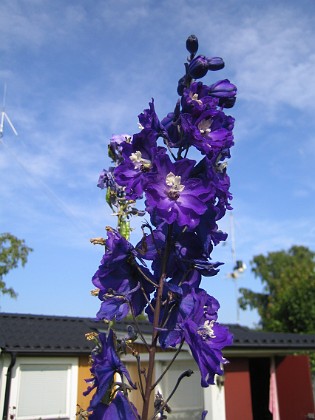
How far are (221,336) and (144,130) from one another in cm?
78

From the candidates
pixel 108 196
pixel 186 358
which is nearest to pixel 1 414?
pixel 186 358

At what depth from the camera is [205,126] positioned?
1.69 metres

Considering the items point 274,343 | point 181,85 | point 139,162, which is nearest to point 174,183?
point 139,162

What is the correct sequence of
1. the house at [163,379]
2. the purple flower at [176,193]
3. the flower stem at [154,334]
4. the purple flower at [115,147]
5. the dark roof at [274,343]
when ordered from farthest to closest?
1. the dark roof at [274,343]
2. the house at [163,379]
3. the purple flower at [115,147]
4. the purple flower at [176,193]
5. the flower stem at [154,334]

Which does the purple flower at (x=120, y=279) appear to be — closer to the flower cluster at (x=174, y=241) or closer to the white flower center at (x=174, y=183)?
the flower cluster at (x=174, y=241)

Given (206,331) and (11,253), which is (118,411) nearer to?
(206,331)

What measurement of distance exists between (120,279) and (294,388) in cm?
1112

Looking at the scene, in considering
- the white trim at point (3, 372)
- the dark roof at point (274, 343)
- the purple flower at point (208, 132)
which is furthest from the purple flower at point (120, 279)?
the white trim at point (3, 372)

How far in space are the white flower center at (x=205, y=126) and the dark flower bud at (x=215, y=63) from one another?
0.29 metres

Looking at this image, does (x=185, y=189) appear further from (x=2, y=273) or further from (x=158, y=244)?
(x=2, y=273)

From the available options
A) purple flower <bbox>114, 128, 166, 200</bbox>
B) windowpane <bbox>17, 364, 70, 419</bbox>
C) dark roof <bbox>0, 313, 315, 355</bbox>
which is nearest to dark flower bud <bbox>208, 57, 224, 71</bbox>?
purple flower <bbox>114, 128, 166, 200</bbox>

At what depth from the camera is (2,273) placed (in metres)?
15.6

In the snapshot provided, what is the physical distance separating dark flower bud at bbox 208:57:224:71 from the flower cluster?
0.07ft

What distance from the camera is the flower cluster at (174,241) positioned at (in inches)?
60.4
